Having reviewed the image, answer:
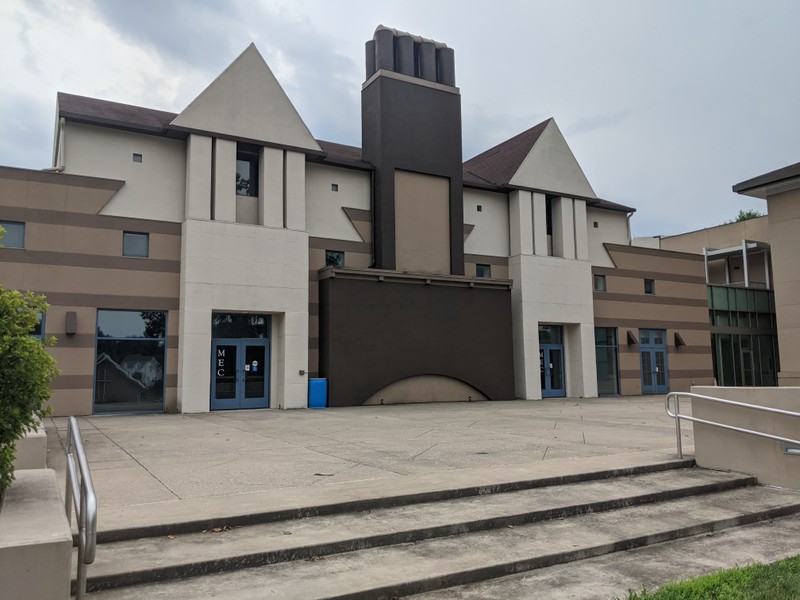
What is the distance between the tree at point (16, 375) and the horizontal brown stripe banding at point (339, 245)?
19.2m

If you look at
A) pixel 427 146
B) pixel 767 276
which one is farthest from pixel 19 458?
pixel 767 276

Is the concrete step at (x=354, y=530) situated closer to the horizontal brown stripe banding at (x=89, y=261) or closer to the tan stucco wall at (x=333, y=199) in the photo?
the horizontal brown stripe banding at (x=89, y=261)

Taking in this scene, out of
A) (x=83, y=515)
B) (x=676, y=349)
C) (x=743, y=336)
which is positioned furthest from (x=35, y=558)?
(x=743, y=336)

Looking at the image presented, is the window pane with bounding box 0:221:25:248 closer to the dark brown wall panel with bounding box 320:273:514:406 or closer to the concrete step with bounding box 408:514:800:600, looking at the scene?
the dark brown wall panel with bounding box 320:273:514:406

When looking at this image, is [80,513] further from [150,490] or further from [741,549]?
[741,549]

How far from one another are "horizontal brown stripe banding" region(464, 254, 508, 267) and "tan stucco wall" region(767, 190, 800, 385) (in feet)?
35.2

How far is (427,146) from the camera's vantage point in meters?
26.1

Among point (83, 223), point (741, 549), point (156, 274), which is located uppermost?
point (83, 223)

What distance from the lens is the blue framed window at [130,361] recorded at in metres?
19.6

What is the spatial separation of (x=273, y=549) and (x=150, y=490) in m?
2.78

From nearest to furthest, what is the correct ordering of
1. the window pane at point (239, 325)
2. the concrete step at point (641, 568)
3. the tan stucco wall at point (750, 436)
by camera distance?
1. the concrete step at point (641, 568)
2. the tan stucco wall at point (750, 436)
3. the window pane at point (239, 325)

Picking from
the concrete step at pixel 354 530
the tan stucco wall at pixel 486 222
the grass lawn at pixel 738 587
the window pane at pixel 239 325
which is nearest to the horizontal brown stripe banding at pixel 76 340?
the window pane at pixel 239 325

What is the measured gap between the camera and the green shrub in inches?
167

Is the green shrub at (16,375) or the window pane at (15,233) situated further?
the window pane at (15,233)
